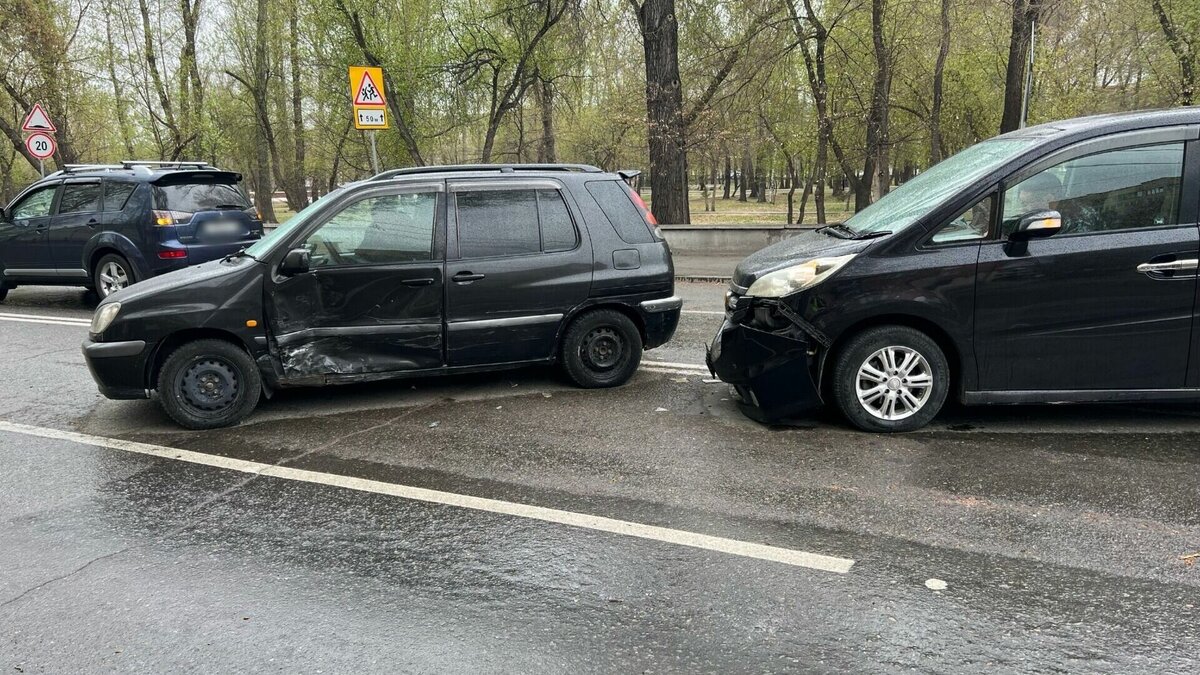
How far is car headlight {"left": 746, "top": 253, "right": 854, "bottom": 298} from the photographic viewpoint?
480 cm

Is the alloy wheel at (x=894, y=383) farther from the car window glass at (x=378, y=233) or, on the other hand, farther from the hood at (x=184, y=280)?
the hood at (x=184, y=280)

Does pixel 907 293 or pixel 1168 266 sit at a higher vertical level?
pixel 1168 266

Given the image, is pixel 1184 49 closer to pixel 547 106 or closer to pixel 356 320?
pixel 547 106

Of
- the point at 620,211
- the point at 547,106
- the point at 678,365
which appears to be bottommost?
the point at 678,365

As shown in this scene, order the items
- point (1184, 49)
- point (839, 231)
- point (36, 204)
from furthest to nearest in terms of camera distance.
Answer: point (1184, 49) → point (36, 204) → point (839, 231)

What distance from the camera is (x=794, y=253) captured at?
5.17 metres

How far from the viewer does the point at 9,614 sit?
307cm

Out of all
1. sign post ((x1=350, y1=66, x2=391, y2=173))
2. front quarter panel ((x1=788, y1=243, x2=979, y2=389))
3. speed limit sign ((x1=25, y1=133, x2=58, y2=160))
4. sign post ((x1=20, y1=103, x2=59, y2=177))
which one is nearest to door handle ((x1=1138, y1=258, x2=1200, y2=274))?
front quarter panel ((x1=788, y1=243, x2=979, y2=389))

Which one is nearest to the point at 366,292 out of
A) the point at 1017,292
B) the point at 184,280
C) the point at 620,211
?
the point at 184,280

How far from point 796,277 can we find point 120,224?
368 inches

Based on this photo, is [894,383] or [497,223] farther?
[497,223]

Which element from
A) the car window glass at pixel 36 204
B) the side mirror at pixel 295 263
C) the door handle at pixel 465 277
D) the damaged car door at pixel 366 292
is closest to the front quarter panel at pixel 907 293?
the door handle at pixel 465 277

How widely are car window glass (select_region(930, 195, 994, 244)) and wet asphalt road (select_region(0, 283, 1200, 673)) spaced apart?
4.04 ft

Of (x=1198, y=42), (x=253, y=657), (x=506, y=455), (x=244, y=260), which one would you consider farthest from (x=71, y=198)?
(x=1198, y=42)
